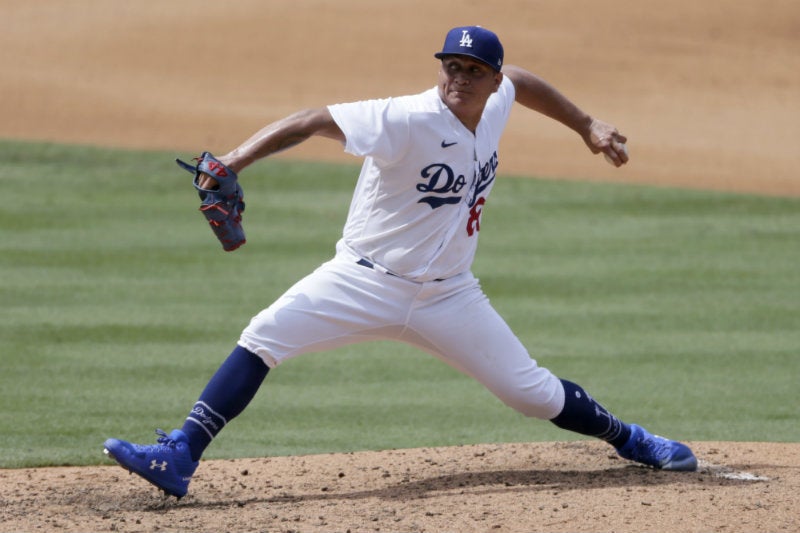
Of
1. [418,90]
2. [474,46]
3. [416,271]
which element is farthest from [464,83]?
[418,90]

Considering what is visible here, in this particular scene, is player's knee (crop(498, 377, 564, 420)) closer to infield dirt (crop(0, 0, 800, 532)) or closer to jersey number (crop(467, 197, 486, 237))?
infield dirt (crop(0, 0, 800, 532))

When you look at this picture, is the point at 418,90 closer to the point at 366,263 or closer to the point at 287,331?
the point at 366,263

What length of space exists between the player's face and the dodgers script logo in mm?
231

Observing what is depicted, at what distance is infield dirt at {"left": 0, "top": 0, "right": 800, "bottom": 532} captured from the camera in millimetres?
4602

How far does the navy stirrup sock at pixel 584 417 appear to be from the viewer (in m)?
5.10

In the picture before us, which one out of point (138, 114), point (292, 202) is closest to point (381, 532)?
point (292, 202)

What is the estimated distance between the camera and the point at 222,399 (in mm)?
4754

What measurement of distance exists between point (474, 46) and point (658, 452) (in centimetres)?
189

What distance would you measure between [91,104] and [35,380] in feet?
35.8

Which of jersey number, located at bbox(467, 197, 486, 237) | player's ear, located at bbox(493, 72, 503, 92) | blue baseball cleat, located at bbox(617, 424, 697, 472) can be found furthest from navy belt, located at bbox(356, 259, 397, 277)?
blue baseball cleat, located at bbox(617, 424, 697, 472)

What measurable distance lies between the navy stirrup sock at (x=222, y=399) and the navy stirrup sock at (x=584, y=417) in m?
1.27

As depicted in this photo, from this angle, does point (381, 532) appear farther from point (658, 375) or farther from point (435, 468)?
point (658, 375)

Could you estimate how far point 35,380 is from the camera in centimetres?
696

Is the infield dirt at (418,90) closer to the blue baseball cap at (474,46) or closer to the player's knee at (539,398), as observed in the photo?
the player's knee at (539,398)
